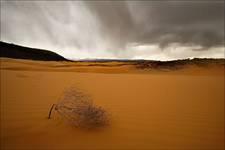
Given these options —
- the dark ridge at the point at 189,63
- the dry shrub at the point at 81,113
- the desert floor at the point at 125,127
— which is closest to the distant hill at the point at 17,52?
the dark ridge at the point at 189,63

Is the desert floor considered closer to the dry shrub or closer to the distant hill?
the dry shrub

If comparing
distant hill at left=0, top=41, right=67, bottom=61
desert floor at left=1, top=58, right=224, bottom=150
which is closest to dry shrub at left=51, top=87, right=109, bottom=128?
desert floor at left=1, top=58, right=224, bottom=150

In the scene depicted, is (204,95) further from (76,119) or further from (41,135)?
(41,135)

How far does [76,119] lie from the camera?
10.5 feet

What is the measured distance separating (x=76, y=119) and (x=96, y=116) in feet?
1.17

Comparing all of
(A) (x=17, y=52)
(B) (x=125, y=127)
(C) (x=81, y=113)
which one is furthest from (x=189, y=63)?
(A) (x=17, y=52)

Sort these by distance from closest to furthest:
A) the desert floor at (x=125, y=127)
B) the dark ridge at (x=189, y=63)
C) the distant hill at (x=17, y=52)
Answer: the desert floor at (x=125, y=127) → the dark ridge at (x=189, y=63) → the distant hill at (x=17, y=52)

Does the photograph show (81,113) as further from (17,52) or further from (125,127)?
(17,52)

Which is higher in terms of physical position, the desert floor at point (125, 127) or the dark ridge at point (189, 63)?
the dark ridge at point (189, 63)

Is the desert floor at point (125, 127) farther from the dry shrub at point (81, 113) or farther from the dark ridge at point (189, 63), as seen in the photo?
the dark ridge at point (189, 63)

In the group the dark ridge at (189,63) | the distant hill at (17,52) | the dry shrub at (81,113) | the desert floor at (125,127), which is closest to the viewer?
the desert floor at (125,127)

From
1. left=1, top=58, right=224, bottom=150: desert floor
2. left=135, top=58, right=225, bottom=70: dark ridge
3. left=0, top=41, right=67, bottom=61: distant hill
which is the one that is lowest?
left=1, top=58, right=224, bottom=150: desert floor

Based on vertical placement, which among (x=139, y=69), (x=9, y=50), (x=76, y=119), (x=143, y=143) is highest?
(x=9, y=50)

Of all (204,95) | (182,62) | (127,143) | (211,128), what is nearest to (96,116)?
(127,143)
